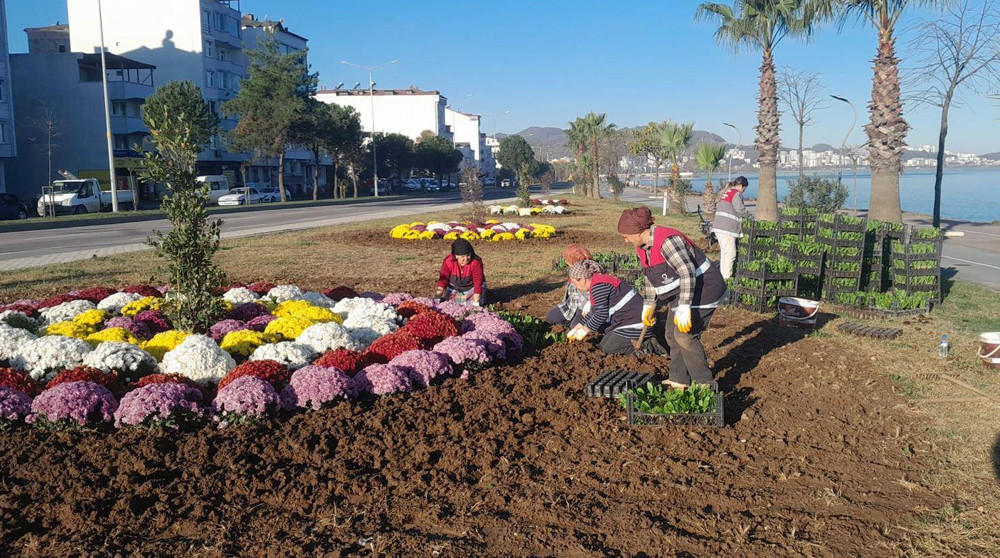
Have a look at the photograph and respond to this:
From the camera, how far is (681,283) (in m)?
5.50

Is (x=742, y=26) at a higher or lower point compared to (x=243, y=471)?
higher

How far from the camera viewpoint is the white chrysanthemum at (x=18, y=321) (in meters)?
7.05

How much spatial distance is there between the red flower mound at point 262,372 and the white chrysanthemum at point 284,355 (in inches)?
8.5

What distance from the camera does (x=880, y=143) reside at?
18.3m

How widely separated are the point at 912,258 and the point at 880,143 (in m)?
9.05

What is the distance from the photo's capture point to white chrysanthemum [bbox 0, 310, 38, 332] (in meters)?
7.05

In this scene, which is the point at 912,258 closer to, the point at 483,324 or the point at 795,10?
the point at 483,324

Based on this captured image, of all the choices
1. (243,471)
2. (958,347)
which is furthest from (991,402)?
(243,471)

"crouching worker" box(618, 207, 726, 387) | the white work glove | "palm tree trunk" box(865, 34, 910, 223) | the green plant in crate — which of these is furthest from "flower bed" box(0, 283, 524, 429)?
"palm tree trunk" box(865, 34, 910, 223)

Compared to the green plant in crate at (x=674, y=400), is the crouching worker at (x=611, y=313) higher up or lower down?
higher up

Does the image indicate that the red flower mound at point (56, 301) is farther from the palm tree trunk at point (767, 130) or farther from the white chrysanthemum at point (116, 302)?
the palm tree trunk at point (767, 130)

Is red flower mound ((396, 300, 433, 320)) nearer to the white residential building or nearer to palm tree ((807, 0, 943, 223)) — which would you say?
palm tree ((807, 0, 943, 223))

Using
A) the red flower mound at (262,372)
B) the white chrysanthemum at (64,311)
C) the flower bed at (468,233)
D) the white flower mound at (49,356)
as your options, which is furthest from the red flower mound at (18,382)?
the flower bed at (468,233)

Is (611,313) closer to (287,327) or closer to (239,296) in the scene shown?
(287,327)
